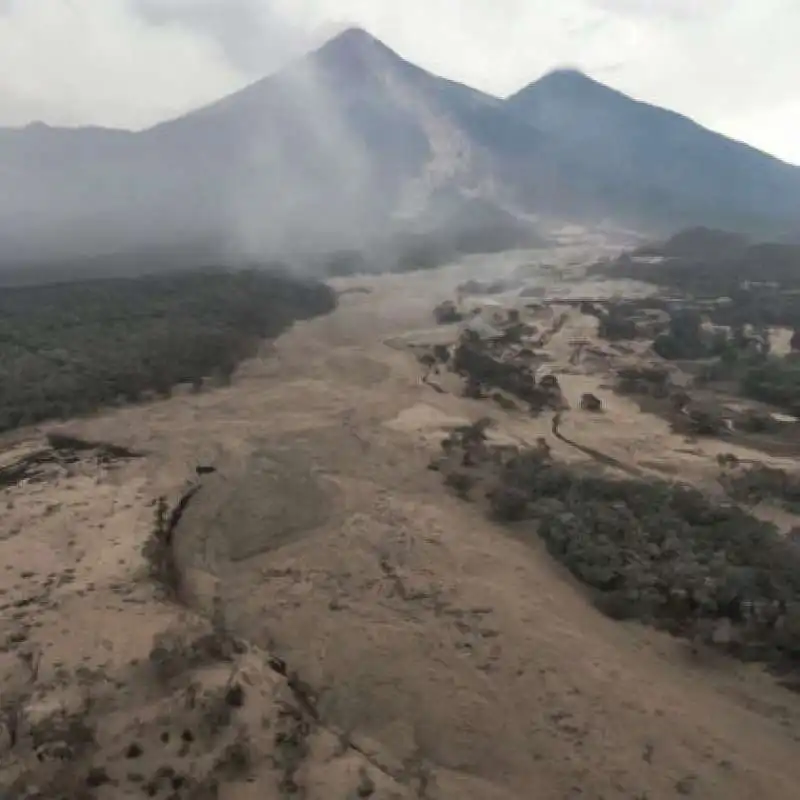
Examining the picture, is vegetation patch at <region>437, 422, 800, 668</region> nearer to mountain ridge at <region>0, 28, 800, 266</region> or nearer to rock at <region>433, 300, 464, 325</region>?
rock at <region>433, 300, 464, 325</region>

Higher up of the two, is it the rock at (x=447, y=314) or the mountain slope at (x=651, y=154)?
the mountain slope at (x=651, y=154)

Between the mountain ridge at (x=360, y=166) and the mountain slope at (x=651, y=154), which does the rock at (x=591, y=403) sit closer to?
the mountain ridge at (x=360, y=166)

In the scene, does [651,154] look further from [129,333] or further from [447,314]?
[129,333]

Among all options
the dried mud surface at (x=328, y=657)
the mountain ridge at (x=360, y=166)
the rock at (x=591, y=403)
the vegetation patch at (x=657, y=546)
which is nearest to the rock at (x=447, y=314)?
the rock at (x=591, y=403)

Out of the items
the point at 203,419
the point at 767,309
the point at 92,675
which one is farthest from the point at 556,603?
the point at 767,309

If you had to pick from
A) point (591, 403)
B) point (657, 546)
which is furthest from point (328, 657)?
point (591, 403)

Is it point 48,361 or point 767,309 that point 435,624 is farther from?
point 767,309
